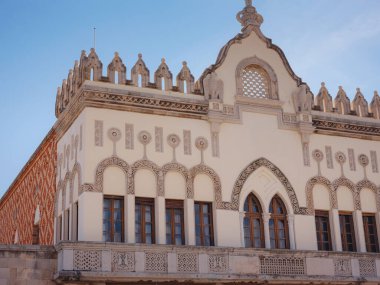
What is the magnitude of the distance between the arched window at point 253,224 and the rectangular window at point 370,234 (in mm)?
3362

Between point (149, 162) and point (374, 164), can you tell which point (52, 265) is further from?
point (374, 164)

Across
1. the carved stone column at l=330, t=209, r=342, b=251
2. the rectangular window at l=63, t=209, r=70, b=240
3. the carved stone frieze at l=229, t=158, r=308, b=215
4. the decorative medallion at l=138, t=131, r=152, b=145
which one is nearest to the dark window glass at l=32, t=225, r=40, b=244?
the rectangular window at l=63, t=209, r=70, b=240

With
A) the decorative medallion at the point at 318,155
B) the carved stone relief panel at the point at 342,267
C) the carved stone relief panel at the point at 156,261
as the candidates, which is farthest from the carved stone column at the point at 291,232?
the carved stone relief panel at the point at 156,261

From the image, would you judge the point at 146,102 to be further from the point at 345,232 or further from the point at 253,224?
the point at 345,232

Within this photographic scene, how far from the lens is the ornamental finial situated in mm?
20797

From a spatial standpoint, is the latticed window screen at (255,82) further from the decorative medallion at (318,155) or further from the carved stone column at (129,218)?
the carved stone column at (129,218)

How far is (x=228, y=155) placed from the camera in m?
→ 19.0

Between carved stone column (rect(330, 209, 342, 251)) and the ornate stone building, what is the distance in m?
0.03

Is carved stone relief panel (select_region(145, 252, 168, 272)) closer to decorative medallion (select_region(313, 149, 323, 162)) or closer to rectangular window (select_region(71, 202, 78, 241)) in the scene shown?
rectangular window (select_region(71, 202, 78, 241))

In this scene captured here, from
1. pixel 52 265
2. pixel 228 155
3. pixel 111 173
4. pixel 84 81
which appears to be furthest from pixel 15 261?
pixel 228 155

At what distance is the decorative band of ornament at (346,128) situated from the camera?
20406 mm

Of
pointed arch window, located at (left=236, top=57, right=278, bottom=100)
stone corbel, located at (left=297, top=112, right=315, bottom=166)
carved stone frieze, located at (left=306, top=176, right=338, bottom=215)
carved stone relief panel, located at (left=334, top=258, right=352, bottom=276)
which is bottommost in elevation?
carved stone relief panel, located at (left=334, top=258, right=352, bottom=276)

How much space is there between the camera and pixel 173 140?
60.5 feet

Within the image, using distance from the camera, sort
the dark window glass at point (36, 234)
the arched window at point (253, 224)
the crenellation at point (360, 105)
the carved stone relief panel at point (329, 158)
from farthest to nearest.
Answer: the dark window glass at point (36, 234) < the crenellation at point (360, 105) < the carved stone relief panel at point (329, 158) < the arched window at point (253, 224)
